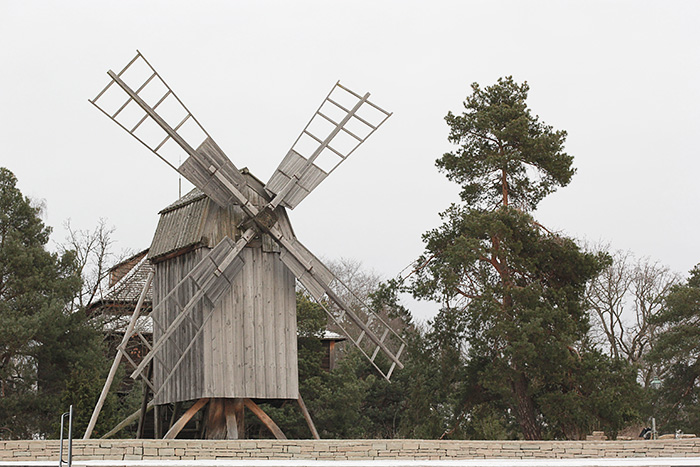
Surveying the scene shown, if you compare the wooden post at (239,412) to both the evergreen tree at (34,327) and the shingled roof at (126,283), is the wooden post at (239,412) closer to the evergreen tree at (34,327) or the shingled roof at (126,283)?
the evergreen tree at (34,327)

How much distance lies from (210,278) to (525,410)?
9.19 metres

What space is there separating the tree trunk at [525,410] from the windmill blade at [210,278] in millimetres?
8304

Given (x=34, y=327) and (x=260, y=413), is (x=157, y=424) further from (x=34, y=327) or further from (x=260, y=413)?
(x=34, y=327)

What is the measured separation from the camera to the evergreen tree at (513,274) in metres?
18.1

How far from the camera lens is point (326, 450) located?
11438mm

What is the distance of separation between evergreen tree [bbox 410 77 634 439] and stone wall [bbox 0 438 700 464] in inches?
211

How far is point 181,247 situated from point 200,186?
1.13m

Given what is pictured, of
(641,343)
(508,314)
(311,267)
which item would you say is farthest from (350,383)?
(641,343)

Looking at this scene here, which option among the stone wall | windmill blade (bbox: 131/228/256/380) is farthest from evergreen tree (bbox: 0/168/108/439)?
the stone wall

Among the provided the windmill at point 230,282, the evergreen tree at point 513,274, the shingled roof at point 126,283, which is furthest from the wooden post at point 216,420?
the shingled roof at point 126,283

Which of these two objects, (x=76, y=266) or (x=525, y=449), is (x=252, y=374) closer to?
(x=525, y=449)

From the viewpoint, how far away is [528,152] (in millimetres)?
19609

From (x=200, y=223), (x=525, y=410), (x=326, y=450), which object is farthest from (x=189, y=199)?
(x=525, y=410)

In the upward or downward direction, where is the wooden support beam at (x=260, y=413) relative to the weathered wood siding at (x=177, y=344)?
downward
